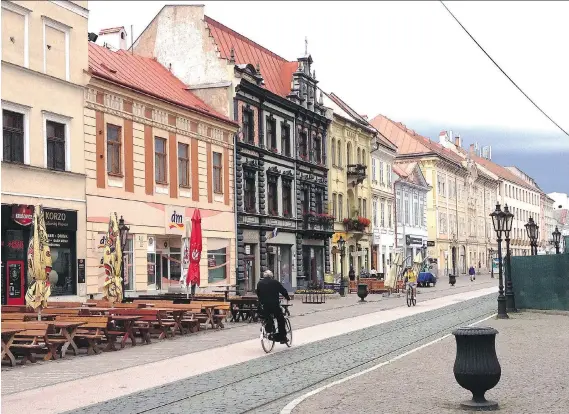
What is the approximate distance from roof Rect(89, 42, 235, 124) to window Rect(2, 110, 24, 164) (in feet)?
14.0

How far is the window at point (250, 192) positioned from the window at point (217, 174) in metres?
2.59

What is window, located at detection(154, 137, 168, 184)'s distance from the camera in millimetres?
35688

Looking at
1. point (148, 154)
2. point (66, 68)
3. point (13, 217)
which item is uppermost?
point (66, 68)

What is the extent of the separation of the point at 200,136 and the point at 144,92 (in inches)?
216

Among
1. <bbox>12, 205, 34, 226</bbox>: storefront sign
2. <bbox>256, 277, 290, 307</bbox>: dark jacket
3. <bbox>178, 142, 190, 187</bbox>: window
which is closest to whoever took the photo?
<bbox>256, 277, 290, 307</bbox>: dark jacket

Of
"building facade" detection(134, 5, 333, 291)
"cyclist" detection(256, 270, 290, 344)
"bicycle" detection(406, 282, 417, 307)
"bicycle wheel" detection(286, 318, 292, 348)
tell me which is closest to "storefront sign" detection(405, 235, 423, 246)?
"building facade" detection(134, 5, 333, 291)

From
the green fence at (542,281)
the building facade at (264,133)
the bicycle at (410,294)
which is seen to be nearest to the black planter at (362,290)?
the bicycle at (410,294)

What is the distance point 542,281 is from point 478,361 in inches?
846

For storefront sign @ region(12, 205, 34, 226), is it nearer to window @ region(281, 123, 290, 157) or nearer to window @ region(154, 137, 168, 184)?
window @ region(154, 137, 168, 184)

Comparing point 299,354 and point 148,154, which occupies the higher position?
point 148,154

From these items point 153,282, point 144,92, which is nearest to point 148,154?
point 144,92

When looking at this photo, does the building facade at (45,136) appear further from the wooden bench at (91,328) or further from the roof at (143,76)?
the wooden bench at (91,328)

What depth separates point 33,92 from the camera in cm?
2778

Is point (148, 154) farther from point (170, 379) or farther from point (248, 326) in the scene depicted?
point (170, 379)
